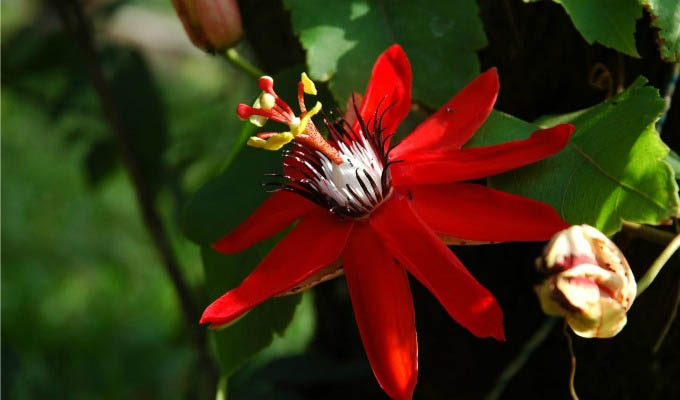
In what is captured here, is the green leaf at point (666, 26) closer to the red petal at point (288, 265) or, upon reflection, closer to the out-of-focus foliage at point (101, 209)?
the red petal at point (288, 265)

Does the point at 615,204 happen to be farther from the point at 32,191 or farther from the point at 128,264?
the point at 32,191

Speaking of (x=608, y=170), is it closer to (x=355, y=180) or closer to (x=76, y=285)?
(x=355, y=180)

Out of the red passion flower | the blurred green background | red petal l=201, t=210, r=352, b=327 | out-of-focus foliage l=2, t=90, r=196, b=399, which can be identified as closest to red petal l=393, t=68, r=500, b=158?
the red passion flower

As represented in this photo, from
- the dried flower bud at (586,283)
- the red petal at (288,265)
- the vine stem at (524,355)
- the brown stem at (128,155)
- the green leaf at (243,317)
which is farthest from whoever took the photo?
the brown stem at (128,155)

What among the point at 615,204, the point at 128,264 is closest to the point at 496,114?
the point at 615,204

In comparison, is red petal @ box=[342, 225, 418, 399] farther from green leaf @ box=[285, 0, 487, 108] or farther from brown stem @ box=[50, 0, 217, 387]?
brown stem @ box=[50, 0, 217, 387]

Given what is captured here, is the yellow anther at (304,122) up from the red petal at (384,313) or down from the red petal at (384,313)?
up

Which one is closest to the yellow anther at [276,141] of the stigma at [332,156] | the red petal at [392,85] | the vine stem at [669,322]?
the stigma at [332,156]
